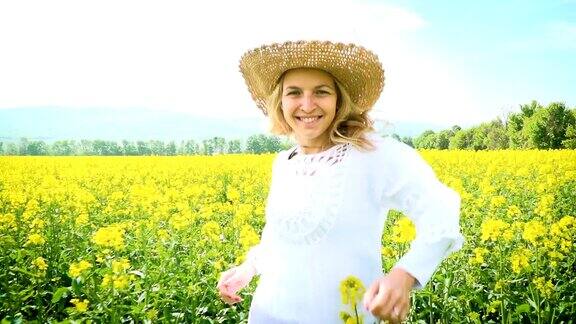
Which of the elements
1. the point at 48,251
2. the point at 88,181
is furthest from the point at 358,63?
the point at 88,181

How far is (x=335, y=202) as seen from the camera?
4.86 ft

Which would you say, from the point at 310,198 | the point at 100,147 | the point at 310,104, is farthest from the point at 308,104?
the point at 100,147

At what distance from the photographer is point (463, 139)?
7519 centimetres

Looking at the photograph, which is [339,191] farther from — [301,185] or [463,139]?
[463,139]

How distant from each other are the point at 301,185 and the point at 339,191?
153 mm

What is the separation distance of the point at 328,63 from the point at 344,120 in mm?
196

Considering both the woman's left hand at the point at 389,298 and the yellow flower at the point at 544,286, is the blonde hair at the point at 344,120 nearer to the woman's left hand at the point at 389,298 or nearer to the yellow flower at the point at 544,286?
the woman's left hand at the point at 389,298

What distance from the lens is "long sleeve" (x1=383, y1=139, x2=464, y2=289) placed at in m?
1.26

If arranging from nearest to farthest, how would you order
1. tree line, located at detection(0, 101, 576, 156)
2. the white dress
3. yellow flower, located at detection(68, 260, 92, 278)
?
the white dress < yellow flower, located at detection(68, 260, 92, 278) < tree line, located at detection(0, 101, 576, 156)

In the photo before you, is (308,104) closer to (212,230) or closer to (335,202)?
(335,202)

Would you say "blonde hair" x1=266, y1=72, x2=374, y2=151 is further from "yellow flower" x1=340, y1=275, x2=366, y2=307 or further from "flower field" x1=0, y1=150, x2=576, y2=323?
"yellow flower" x1=340, y1=275, x2=366, y2=307

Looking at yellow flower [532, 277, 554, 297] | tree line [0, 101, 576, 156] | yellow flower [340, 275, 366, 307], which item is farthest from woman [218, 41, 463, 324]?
tree line [0, 101, 576, 156]

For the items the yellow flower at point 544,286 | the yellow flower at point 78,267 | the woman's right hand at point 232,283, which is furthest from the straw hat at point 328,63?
the yellow flower at point 544,286

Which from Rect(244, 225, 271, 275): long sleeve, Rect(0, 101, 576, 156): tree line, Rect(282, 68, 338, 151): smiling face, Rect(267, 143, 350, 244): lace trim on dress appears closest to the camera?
Rect(267, 143, 350, 244): lace trim on dress
